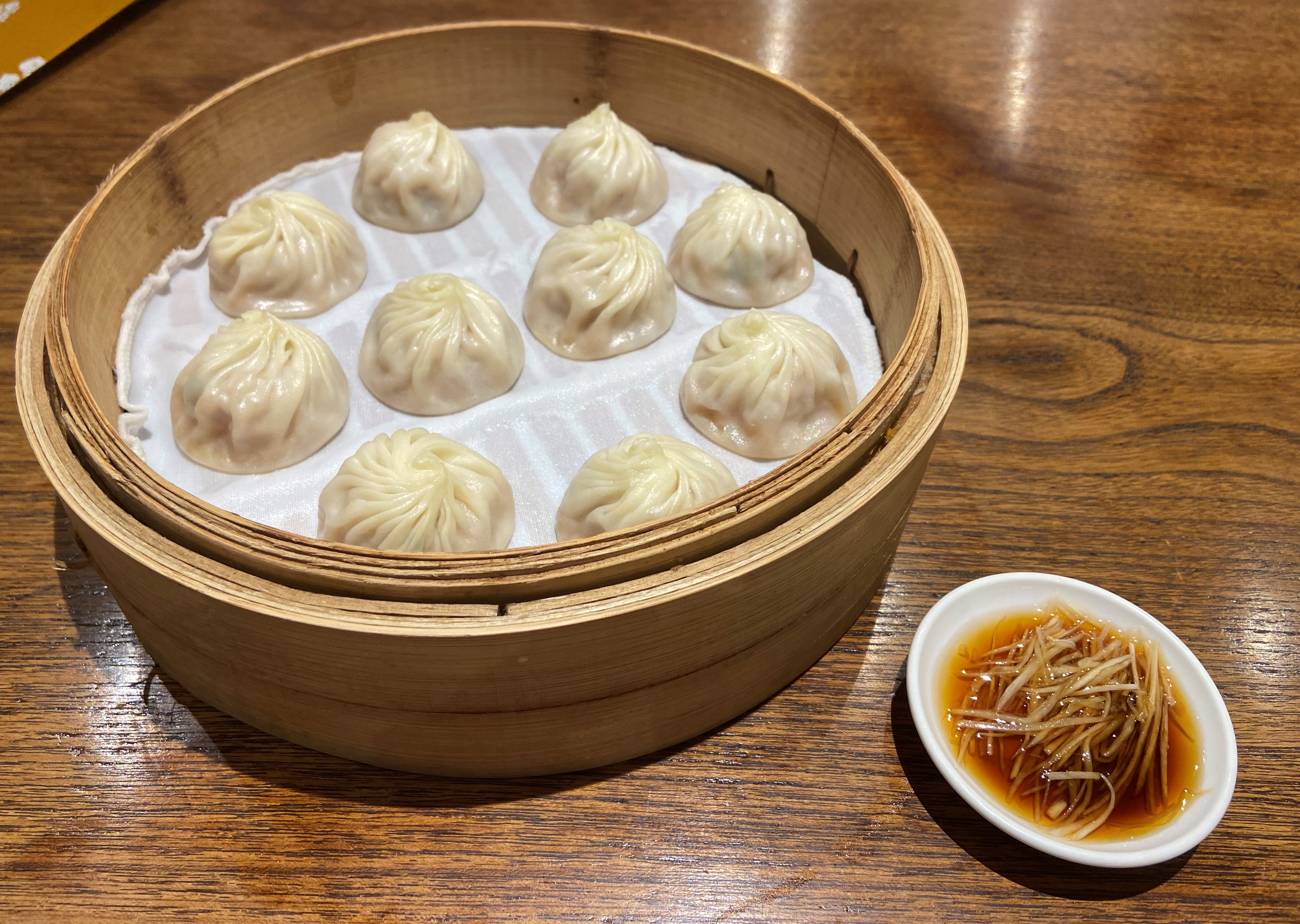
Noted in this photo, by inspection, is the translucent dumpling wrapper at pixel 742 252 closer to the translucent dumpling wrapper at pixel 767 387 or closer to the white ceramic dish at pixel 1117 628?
the translucent dumpling wrapper at pixel 767 387

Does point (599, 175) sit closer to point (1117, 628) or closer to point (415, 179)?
point (415, 179)

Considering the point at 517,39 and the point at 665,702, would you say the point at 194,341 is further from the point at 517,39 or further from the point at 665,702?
the point at 665,702

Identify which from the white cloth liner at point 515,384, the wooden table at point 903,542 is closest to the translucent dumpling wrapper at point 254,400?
the white cloth liner at point 515,384

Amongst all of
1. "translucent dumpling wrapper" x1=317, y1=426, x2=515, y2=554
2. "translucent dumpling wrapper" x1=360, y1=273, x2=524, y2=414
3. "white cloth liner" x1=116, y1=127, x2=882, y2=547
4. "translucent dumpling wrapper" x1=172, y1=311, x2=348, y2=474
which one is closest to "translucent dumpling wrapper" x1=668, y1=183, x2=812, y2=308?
"white cloth liner" x1=116, y1=127, x2=882, y2=547

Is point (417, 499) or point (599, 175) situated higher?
point (599, 175)

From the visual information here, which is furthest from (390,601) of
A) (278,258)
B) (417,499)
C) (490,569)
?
(278,258)
